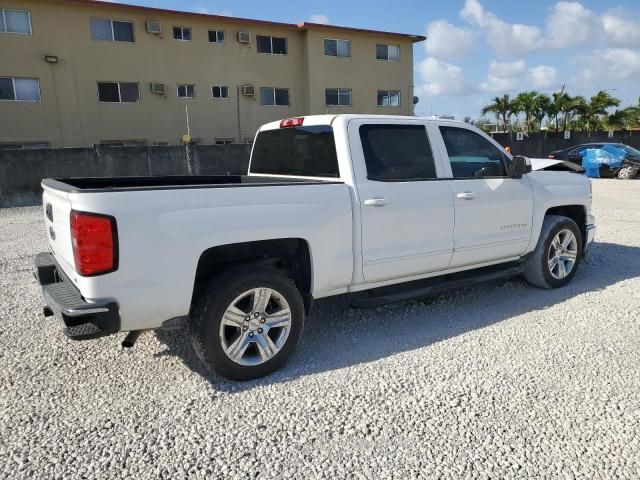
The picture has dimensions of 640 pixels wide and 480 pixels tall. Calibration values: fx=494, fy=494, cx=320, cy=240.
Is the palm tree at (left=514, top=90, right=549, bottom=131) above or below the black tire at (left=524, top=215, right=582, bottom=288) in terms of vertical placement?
above

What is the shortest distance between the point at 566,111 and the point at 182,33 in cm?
Result: 3368

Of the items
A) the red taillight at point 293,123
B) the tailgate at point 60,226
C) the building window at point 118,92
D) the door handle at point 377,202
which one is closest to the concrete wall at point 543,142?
the building window at point 118,92

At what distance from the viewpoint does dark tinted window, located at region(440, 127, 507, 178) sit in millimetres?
4582

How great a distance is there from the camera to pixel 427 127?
4.46m

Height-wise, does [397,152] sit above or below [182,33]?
below

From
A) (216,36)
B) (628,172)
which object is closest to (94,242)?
(628,172)

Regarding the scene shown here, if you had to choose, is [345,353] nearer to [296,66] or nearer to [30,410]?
[30,410]

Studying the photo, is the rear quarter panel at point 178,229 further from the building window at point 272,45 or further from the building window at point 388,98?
the building window at point 388,98

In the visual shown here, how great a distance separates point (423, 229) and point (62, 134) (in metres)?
21.7

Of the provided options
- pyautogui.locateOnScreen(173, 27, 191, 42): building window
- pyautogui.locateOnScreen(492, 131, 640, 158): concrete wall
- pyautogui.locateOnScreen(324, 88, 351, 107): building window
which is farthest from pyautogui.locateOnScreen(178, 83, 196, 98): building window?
pyautogui.locateOnScreen(492, 131, 640, 158): concrete wall

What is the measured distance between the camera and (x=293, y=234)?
3.54 m

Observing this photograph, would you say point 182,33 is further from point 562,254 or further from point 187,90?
point 562,254

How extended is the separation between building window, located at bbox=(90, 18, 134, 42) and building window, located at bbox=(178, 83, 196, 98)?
2895mm

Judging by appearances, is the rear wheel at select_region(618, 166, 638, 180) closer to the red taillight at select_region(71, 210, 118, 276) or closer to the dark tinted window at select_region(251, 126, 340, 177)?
the dark tinted window at select_region(251, 126, 340, 177)
